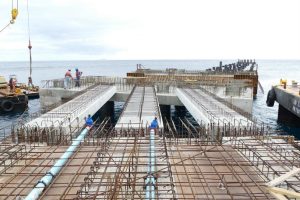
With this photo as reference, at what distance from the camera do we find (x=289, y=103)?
120 ft

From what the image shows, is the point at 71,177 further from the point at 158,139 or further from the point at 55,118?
the point at 55,118

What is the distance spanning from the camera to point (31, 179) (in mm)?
13516

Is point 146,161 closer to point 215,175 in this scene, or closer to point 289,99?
point 215,175

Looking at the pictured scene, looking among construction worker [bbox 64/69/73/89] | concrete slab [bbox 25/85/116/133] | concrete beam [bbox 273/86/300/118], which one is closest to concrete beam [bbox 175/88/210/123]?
concrete slab [bbox 25/85/116/133]

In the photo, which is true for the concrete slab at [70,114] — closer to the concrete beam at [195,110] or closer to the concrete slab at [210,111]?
the concrete beam at [195,110]

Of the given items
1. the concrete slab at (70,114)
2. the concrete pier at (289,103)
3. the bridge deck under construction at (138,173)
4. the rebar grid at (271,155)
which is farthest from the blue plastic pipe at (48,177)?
the concrete pier at (289,103)

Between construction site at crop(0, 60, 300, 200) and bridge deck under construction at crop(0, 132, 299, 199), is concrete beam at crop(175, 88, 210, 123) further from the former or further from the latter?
bridge deck under construction at crop(0, 132, 299, 199)

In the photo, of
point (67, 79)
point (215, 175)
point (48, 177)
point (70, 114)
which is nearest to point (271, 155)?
point (215, 175)

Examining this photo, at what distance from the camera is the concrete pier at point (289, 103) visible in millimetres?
34450

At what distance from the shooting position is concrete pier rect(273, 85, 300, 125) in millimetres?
34450

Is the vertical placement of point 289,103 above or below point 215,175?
above

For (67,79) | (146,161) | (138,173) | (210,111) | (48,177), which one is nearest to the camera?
(48,177)

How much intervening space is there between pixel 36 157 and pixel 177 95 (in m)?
26.1

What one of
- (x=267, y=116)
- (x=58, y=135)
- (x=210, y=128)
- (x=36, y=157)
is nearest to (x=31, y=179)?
(x=36, y=157)
